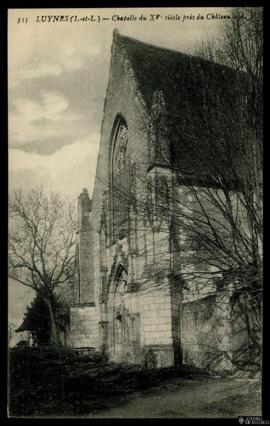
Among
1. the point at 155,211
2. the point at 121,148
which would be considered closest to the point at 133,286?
the point at 155,211

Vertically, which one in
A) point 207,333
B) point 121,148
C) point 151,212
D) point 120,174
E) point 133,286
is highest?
point 121,148

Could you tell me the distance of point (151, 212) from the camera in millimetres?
13500

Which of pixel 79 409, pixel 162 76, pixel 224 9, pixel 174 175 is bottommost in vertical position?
pixel 79 409

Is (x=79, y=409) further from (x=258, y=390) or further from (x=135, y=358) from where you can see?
(x=135, y=358)

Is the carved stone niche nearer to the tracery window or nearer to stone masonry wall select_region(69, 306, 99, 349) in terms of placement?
the tracery window

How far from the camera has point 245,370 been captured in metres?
12.2

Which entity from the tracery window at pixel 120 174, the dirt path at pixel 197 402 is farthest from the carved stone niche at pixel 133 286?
the dirt path at pixel 197 402

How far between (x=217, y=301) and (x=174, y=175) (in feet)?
14.5

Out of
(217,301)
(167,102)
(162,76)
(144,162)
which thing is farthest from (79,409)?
(162,76)

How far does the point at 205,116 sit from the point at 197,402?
681 cm

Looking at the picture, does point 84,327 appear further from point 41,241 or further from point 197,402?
point 197,402

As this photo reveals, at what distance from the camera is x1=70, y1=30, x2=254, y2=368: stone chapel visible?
13.1 meters

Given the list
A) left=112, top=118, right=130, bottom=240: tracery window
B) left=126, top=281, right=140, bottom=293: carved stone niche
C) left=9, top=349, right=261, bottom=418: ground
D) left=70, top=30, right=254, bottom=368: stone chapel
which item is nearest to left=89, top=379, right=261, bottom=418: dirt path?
left=9, top=349, right=261, bottom=418: ground
